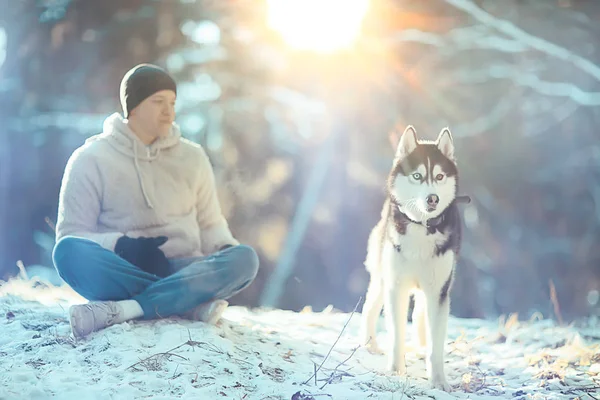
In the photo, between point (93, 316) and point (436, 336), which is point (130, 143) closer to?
point (93, 316)

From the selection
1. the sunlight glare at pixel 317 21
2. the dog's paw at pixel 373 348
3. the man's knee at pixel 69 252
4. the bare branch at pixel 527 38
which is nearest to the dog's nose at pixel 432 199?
the dog's paw at pixel 373 348

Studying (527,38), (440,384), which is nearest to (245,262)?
(440,384)

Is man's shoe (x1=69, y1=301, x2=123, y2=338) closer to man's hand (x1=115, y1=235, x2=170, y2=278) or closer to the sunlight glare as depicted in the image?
man's hand (x1=115, y1=235, x2=170, y2=278)

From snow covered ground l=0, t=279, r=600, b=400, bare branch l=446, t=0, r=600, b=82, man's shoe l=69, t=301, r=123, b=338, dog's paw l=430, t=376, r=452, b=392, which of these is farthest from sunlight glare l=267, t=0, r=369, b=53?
dog's paw l=430, t=376, r=452, b=392

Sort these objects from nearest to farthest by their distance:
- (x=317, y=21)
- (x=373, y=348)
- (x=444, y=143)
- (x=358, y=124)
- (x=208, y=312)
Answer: (x=444, y=143)
(x=208, y=312)
(x=373, y=348)
(x=317, y=21)
(x=358, y=124)

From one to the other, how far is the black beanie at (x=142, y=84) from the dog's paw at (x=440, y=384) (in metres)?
1.15

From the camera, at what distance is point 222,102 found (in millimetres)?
2859

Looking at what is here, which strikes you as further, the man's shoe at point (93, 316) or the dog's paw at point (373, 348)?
the dog's paw at point (373, 348)

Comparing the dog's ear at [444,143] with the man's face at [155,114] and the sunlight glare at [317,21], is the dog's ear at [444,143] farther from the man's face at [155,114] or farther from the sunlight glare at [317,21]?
the sunlight glare at [317,21]

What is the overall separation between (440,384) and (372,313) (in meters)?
0.38

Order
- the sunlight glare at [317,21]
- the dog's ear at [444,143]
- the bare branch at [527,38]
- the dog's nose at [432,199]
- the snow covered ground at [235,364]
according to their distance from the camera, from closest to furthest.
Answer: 1. the snow covered ground at [235,364]
2. the dog's nose at [432,199]
3. the dog's ear at [444,143]
4. the sunlight glare at [317,21]
5. the bare branch at [527,38]

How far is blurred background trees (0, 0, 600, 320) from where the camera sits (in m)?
2.48

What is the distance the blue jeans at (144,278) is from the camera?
169 cm

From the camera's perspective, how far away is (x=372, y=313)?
6.29 feet
